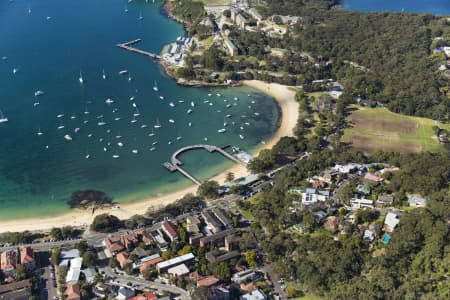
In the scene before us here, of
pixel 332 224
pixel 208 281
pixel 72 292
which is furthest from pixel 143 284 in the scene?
pixel 332 224

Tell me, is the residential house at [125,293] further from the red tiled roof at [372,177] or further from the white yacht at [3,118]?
the white yacht at [3,118]

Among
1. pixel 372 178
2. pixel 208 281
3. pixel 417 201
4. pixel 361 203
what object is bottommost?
pixel 208 281

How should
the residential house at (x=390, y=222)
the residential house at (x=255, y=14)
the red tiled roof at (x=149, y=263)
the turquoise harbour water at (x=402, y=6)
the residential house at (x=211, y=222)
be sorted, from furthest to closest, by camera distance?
1. the turquoise harbour water at (x=402, y=6)
2. the residential house at (x=255, y=14)
3. the residential house at (x=211, y=222)
4. the residential house at (x=390, y=222)
5. the red tiled roof at (x=149, y=263)

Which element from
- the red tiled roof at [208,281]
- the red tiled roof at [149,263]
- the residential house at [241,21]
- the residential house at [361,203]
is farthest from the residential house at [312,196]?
the residential house at [241,21]

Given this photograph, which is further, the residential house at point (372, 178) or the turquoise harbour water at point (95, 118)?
the turquoise harbour water at point (95, 118)

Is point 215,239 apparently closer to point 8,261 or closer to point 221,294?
point 221,294

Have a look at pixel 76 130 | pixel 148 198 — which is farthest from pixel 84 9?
pixel 148 198

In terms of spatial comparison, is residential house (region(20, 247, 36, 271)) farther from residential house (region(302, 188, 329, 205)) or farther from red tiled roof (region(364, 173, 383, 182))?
red tiled roof (region(364, 173, 383, 182))
